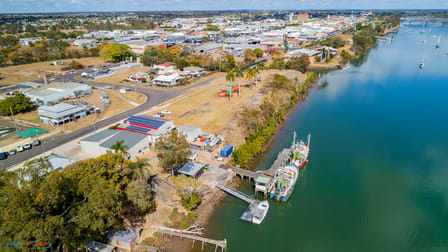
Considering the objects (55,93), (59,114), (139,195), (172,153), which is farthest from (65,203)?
(55,93)

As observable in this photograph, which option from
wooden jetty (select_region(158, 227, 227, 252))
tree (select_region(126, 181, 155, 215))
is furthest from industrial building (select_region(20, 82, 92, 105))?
wooden jetty (select_region(158, 227, 227, 252))

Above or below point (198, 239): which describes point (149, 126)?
above

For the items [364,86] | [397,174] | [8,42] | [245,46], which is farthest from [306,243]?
[8,42]

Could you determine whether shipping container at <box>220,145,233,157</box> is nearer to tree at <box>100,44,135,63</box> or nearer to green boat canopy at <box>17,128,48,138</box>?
green boat canopy at <box>17,128,48,138</box>

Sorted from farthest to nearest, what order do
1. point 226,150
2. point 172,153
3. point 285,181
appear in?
1. point 226,150
2. point 285,181
3. point 172,153

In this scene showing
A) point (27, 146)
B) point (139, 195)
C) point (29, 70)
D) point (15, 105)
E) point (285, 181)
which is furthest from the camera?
point (29, 70)

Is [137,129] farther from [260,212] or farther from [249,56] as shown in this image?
[249,56]
